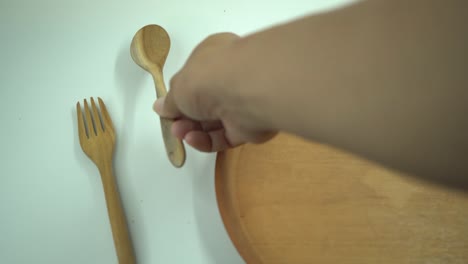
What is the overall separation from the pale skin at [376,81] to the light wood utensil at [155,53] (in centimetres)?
23

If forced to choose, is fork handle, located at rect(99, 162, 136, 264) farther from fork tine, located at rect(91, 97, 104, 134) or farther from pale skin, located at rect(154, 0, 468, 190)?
pale skin, located at rect(154, 0, 468, 190)

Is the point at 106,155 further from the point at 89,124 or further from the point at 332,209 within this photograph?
the point at 332,209

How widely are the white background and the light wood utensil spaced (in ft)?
0.08

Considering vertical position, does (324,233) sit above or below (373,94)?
below

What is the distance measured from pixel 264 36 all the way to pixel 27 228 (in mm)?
411

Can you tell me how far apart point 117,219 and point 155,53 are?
21 centimetres

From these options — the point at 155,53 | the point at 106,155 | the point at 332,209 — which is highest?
the point at 155,53

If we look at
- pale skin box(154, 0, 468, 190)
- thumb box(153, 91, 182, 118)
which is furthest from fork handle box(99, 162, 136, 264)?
pale skin box(154, 0, 468, 190)

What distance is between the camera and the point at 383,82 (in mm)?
169

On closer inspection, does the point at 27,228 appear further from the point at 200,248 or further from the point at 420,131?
the point at 420,131

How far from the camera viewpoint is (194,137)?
40cm

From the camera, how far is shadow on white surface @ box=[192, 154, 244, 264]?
1.46 ft

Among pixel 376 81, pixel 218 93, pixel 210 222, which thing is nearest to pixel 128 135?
pixel 210 222

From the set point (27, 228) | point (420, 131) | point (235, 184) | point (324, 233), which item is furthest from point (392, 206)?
point (27, 228)
